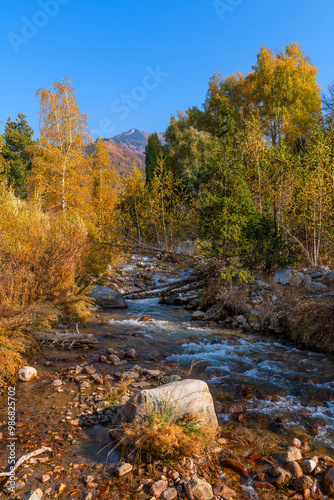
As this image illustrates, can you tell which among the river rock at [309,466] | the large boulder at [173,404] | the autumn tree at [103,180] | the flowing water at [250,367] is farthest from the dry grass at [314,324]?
the autumn tree at [103,180]

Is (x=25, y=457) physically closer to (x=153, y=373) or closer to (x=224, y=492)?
(x=224, y=492)

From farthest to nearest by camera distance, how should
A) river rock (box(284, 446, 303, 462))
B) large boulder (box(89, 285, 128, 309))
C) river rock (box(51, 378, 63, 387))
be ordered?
large boulder (box(89, 285, 128, 309)) → river rock (box(51, 378, 63, 387)) → river rock (box(284, 446, 303, 462))

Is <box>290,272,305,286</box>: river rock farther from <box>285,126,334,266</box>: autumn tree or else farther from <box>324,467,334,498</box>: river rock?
<box>324,467,334,498</box>: river rock

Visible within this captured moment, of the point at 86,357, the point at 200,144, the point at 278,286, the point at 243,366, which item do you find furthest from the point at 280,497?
the point at 200,144

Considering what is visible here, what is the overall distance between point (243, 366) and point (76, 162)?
13178mm

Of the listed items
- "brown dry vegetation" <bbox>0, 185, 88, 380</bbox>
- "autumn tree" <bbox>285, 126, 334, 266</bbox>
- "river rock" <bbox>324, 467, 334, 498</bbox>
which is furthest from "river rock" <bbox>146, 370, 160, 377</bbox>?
"autumn tree" <bbox>285, 126, 334, 266</bbox>

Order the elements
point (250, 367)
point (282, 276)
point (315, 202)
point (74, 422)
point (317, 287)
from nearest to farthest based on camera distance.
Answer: point (74, 422) < point (250, 367) < point (317, 287) < point (282, 276) < point (315, 202)

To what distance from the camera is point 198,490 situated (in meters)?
2.68

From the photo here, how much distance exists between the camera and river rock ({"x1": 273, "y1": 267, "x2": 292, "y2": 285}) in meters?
9.52

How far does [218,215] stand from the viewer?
32.5ft

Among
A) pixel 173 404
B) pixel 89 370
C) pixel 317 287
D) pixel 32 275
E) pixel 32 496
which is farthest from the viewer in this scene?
pixel 317 287

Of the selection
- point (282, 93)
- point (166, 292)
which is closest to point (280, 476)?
point (166, 292)

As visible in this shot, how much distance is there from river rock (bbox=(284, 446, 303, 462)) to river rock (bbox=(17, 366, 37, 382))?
3709 millimetres

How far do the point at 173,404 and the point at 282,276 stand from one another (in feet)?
23.8
